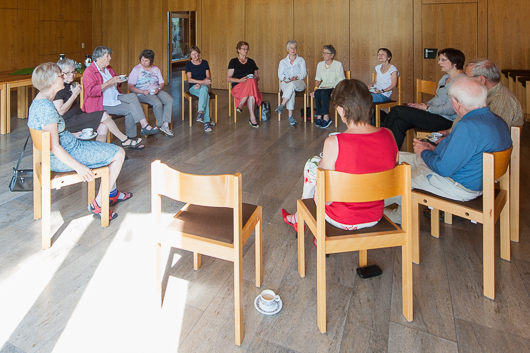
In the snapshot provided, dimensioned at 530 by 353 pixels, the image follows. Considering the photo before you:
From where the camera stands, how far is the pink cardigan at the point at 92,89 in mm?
4840

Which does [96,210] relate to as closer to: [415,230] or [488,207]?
[415,230]

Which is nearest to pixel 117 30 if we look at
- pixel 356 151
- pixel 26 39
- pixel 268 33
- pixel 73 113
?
pixel 26 39

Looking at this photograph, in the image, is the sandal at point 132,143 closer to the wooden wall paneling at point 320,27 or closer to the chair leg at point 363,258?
the chair leg at point 363,258

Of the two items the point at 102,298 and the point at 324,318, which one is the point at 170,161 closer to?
the point at 102,298

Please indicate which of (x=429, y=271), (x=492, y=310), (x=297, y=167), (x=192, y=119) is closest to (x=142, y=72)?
(x=192, y=119)

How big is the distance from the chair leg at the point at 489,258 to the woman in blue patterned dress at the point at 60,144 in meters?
2.57

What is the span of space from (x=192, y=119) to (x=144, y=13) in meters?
5.61

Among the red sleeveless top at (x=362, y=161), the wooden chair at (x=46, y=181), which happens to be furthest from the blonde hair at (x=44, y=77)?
A: the red sleeveless top at (x=362, y=161)

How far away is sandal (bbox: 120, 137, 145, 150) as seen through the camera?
515cm

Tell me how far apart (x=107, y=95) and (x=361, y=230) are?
14.0 ft

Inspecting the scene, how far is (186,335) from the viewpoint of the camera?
200 cm

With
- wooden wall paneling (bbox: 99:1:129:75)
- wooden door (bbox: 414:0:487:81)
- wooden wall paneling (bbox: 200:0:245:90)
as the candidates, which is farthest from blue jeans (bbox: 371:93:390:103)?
wooden wall paneling (bbox: 99:1:129:75)

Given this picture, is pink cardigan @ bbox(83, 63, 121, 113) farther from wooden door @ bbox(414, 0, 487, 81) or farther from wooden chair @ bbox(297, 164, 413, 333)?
wooden door @ bbox(414, 0, 487, 81)

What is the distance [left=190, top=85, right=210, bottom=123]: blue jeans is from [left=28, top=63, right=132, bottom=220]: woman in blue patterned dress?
332 cm
